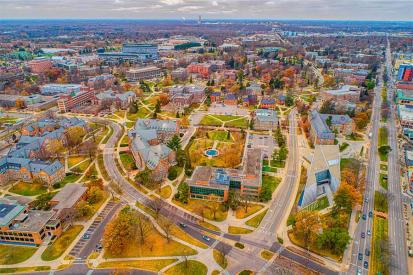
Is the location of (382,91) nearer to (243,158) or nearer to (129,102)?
(243,158)

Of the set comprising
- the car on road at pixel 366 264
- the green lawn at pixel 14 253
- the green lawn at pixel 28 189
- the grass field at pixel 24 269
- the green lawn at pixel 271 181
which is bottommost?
the grass field at pixel 24 269

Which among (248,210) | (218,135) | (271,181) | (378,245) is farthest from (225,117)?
(378,245)

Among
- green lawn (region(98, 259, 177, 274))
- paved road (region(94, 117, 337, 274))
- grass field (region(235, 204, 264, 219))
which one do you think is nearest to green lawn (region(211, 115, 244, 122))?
paved road (region(94, 117, 337, 274))

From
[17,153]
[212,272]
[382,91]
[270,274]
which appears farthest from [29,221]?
[382,91]

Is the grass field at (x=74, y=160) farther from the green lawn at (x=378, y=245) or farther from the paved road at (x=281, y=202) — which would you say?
the green lawn at (x=378, y=245)

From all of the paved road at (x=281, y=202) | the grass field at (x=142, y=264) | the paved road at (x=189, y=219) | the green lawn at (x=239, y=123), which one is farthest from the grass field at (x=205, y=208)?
the green lawn at (x=239, y=123)
